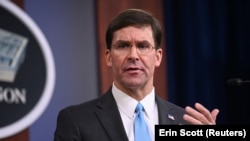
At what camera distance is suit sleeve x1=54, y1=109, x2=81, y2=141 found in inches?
46.8

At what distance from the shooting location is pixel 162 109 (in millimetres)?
1348

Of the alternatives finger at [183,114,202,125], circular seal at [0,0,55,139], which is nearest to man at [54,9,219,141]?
finger at [183,114,202,125]

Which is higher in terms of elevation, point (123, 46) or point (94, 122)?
point (123, 46)

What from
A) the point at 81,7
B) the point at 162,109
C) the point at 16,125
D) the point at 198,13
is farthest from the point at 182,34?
the point at 162,109

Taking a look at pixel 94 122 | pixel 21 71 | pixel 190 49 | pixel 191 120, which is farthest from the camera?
pixel 190 49

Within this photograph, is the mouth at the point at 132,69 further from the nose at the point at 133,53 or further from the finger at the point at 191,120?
the finger at the point at 191,120

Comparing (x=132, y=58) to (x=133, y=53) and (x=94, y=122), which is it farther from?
(x=94, y=122)

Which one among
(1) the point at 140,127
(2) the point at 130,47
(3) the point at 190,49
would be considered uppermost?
(2) the point at 130,47

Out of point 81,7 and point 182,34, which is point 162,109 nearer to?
point 81,7

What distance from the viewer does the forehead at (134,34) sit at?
130 centimetres

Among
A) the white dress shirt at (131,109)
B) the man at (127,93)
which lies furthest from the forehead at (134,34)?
the white dress shirt at (131,109)

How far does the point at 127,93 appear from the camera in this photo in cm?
134

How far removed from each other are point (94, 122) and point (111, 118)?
0.05 metres

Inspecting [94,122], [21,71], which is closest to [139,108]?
[94,122]
